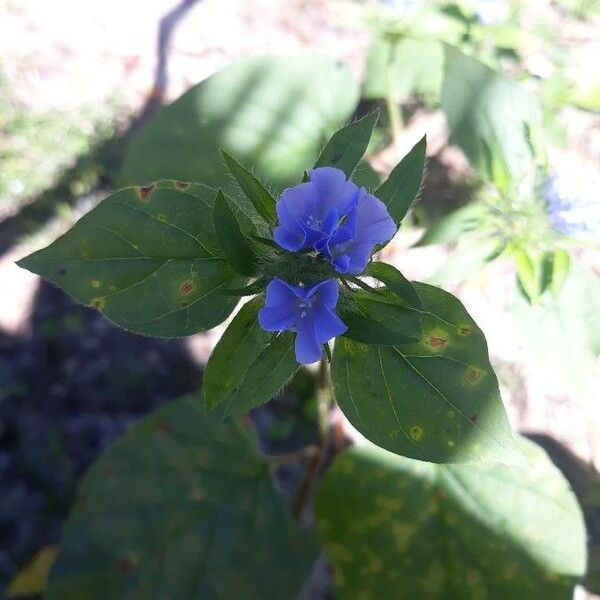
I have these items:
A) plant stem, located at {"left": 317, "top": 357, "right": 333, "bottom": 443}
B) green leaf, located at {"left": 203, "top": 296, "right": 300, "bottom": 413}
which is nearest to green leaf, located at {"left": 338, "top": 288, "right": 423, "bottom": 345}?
green leaf, located at {"left": 203, "top": 296, "right": 300, "bottom": 413}

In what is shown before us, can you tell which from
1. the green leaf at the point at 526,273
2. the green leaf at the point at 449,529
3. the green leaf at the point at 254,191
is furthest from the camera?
the green leaf at the point at 449,529

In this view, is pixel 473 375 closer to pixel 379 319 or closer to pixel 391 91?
pixel 379 319

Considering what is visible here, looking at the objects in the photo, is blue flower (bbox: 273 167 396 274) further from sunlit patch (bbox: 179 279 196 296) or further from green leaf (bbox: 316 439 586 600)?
green leaf (bbox: 316 439 586 600)

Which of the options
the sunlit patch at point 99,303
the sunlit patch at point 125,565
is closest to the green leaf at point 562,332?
the sunlit patch at point 99,303

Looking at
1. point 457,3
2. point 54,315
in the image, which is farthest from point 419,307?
point 54,315

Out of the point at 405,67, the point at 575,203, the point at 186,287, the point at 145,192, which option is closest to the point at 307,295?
the point at 186,287

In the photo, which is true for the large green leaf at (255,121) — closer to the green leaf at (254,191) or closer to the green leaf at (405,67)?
the green leaf at (405,67)

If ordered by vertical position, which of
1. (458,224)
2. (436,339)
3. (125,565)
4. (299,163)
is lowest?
(125,565)

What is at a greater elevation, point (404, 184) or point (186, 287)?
point (404, 184)
